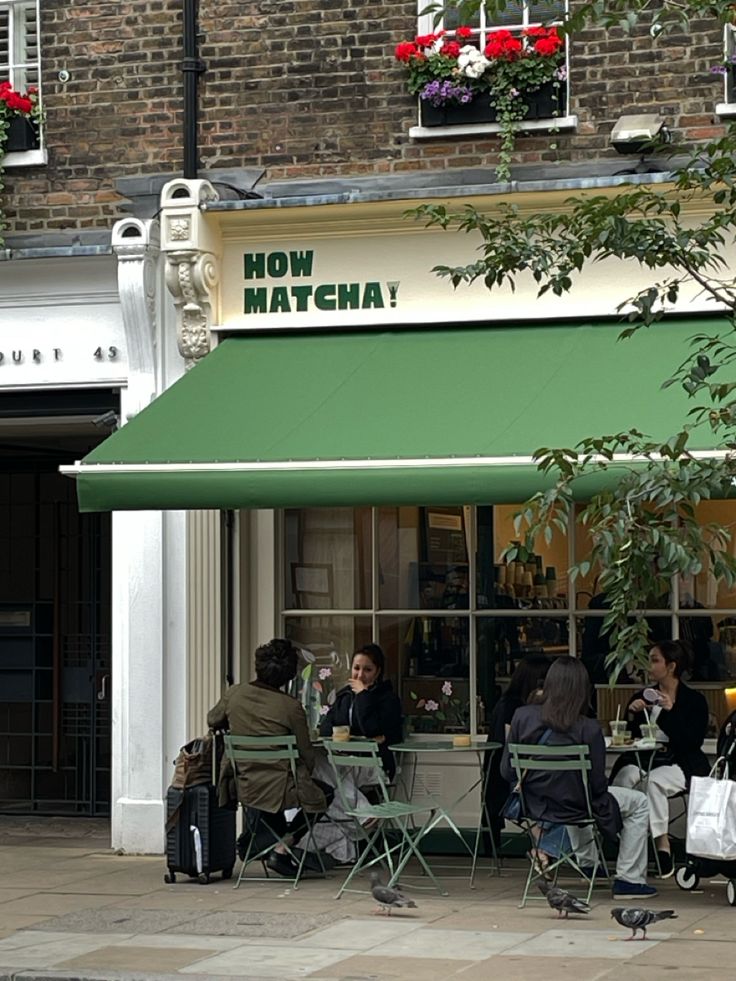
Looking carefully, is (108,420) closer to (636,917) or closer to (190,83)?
(190,83)

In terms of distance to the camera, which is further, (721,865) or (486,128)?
(486,128)

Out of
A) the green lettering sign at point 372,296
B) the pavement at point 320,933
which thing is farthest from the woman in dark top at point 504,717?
the green lettering sign at point 372,296

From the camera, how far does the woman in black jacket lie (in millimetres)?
11625

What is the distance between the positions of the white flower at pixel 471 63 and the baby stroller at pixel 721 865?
15.2 feet

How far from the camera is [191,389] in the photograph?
1203 centimetres

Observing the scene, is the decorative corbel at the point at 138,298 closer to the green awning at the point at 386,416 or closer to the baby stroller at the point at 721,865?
the green awning at the point at 386,416

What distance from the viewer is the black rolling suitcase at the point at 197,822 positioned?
37.2 ft

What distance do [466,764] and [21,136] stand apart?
217 inches

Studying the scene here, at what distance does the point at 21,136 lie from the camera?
13.4 meters

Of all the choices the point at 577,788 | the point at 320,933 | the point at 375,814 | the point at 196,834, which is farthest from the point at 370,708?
the point at 320,933

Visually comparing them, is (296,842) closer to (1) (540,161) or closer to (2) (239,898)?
(2) (239,898)

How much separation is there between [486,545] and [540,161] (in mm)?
2625

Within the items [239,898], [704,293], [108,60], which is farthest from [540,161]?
[239,898]

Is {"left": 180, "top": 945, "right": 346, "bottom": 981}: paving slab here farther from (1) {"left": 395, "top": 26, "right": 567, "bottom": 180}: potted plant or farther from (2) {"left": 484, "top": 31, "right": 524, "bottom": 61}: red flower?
(2) {"left": 484, "top": 31, "right": 524, "bottom": 61}: red flower
